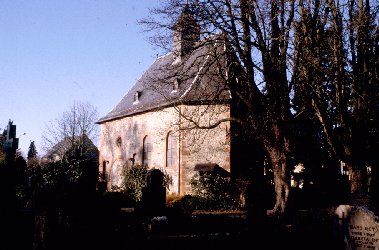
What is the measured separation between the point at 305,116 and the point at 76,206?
48.4 feet

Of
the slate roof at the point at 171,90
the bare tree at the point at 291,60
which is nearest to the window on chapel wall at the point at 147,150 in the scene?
the slate roof at the point at 171,90

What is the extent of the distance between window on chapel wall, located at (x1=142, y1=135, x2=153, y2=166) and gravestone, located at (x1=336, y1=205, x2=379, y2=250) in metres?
16.6

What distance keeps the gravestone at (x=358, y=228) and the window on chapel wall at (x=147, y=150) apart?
54.3 feet

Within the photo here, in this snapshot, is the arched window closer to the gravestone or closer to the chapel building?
the chapel building

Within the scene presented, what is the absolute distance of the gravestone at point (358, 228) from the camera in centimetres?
808

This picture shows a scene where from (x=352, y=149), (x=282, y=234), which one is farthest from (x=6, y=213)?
(x=352, y=149)

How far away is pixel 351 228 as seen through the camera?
A: 8523 millimetres

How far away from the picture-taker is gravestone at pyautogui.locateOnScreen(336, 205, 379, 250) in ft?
26.5

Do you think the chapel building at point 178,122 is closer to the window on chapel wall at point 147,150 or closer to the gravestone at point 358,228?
the window on chapel wall at point 147,150

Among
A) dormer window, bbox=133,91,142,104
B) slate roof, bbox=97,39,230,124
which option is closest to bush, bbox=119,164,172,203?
slate roof, bbox=97,39,230,124

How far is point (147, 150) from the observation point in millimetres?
24234

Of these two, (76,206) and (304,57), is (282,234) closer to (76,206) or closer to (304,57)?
(76,206)

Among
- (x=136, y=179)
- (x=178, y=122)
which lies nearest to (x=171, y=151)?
(x=136, y=179)

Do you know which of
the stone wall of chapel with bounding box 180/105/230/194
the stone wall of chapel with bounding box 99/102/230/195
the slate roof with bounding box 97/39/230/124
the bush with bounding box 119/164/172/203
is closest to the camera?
the slate roof with bounding box 97/39/230/124
